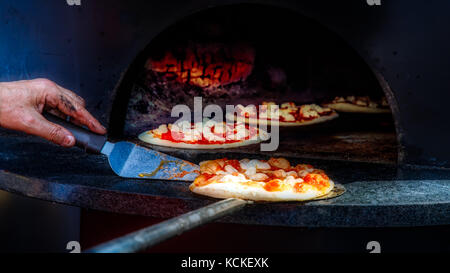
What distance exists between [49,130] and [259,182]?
96 cm

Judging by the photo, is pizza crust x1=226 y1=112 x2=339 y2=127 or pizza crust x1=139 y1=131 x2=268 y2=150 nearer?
pizza crust x1=139 y1=131 x2=268 y2=150

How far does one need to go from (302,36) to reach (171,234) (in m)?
4.47

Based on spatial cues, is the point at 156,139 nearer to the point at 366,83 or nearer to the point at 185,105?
the point at 185,105

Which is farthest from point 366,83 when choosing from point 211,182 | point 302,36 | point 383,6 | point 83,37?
point 211,182

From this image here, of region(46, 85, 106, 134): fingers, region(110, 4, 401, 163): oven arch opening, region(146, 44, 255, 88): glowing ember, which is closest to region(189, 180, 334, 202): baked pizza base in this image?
region(46, 85, 106, 134): fingers

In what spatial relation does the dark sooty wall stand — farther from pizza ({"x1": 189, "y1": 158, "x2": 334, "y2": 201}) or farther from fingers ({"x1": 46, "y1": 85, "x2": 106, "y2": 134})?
pizza ({"x1": 189, "y1": 158, "x2": 334, "y2": 201})

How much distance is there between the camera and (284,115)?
4.27 metres

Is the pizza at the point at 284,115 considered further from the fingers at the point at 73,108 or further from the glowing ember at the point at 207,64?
the fingers at the point at 73,108

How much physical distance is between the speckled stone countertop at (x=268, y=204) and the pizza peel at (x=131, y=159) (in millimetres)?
49

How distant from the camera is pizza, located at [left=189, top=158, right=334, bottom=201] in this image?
1.99m

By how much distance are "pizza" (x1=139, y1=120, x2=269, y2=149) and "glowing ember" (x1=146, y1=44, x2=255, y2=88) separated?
2.56ft
